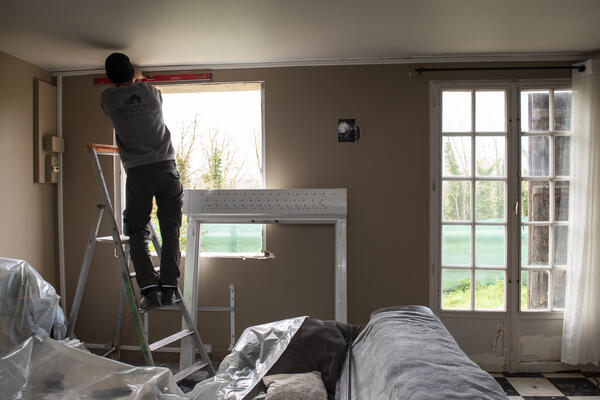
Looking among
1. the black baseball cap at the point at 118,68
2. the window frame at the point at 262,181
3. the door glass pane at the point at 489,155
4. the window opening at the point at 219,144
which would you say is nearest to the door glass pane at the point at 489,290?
the door glass pane at the point at 489,155

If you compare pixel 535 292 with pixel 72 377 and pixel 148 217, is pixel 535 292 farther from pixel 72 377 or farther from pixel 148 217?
pixel 72 377

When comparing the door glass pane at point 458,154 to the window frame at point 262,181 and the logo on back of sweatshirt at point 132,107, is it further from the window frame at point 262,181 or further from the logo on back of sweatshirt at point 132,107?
the logo on back of sweatshirt at point 132,107

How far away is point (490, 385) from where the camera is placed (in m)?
1.27

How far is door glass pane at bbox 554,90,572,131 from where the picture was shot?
323 centimetres

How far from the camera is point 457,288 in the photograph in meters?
3.27

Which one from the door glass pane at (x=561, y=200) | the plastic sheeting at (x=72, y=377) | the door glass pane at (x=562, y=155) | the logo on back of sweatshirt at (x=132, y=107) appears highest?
the logo on back of sweatshirt at (x=132, y=107)

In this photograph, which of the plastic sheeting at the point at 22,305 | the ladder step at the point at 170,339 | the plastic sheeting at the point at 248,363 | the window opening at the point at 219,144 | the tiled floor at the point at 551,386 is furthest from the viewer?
the window opening at the point at 219,144

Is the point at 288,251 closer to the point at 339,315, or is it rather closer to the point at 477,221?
the point at 339,315

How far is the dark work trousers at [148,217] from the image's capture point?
2.47m

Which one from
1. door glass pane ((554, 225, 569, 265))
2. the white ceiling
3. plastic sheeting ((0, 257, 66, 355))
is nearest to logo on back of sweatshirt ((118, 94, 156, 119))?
the white ceiling

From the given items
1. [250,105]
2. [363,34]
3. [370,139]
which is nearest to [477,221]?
[370,139]

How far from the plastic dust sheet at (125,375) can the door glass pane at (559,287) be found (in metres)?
2.31

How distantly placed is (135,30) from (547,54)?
3.03 m

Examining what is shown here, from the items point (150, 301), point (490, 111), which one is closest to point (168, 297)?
point (150, 301)
